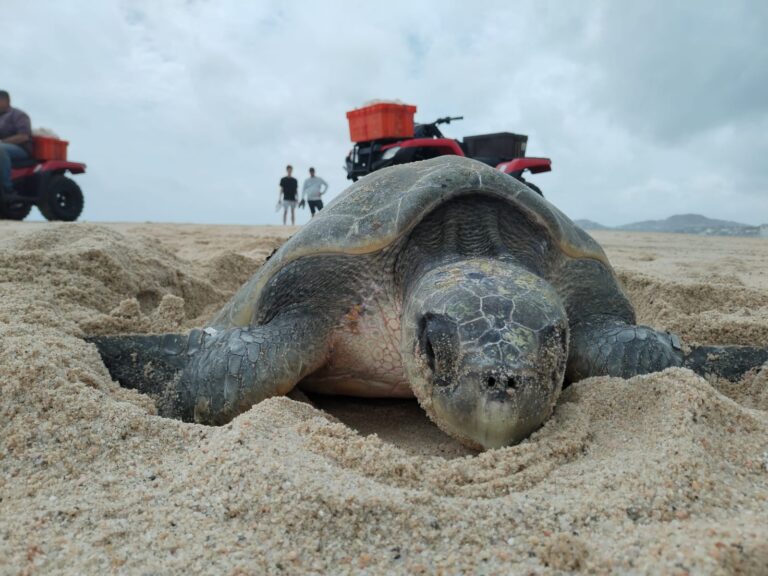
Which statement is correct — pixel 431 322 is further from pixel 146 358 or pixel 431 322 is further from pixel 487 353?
pixel 146 358

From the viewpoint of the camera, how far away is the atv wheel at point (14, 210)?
371 inches

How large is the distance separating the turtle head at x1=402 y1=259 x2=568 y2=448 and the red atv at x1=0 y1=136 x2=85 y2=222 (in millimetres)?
9803

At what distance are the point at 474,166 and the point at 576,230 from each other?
2.11 ft

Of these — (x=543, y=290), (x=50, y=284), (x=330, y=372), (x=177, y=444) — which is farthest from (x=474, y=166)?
(x=50, y=284)

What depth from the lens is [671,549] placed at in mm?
997

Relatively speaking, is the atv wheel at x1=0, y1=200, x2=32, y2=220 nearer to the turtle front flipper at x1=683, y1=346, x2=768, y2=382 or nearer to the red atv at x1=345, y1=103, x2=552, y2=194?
the red atv at x1=345, y1=103, x2=552, y2=194

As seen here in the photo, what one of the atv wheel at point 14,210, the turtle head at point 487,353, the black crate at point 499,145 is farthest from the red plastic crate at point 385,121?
the turtle head at point 487,353

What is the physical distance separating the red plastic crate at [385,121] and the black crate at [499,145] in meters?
1.26

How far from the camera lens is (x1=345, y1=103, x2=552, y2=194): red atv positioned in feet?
31.8

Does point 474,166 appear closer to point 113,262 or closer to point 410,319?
point 410,319

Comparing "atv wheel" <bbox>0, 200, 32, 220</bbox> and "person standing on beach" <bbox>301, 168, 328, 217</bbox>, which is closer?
"atv wheel" <bbox>0, 200, 32, 220</bbox>

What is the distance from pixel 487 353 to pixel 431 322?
272mm

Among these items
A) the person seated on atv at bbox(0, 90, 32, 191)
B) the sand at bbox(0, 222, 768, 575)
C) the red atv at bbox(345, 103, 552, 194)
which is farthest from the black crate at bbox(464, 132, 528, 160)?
the sand at bbox(0, 222, 768, 575)

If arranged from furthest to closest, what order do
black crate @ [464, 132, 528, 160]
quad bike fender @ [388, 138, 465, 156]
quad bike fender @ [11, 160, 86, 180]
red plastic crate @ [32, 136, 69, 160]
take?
black crate @ [464, 132, 528, 160]
red plastic crate @ [32, 136, 69, 160]
quad bike fender @ [11, 160, 86, 180]
quad bike fender @ [388, 138, 465, 156]
